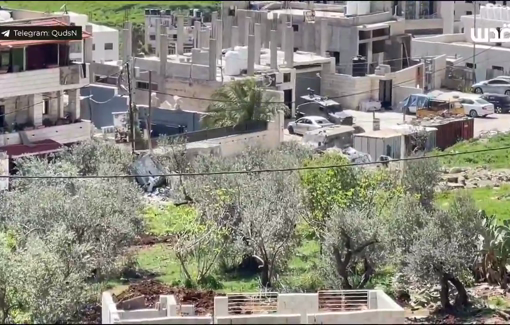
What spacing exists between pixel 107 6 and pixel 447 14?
105 ft

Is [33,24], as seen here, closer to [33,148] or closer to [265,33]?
[33,148]

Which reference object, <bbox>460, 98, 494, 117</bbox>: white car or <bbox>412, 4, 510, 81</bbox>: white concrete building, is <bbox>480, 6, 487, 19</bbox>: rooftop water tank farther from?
<bbox>460, 98, 494, 117</bbox>: white car

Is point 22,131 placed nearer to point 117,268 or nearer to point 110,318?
point 117,268

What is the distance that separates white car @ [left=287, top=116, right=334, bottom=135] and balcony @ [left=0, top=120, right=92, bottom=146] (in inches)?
334

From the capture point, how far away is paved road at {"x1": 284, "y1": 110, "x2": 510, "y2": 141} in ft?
164

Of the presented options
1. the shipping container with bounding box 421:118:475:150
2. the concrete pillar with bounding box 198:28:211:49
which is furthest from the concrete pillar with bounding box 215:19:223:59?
the shipping container with bounding box 421:118:475:150

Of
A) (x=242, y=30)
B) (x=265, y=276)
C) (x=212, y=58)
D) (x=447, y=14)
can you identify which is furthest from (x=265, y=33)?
(x=265, y=276)

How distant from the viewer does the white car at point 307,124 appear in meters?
51.2

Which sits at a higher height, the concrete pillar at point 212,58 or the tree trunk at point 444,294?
the concrete pillar at point 212,58

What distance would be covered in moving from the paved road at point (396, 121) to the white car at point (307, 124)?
29cm

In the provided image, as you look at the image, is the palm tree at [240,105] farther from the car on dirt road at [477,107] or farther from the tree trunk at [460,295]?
the tree trunk at [460,295]

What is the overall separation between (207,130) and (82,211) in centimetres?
1521

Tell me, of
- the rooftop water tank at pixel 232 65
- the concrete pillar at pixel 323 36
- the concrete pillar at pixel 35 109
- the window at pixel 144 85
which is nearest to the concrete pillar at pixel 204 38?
the rooftop water tank at pixel 232 65

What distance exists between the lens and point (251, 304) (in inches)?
1032
